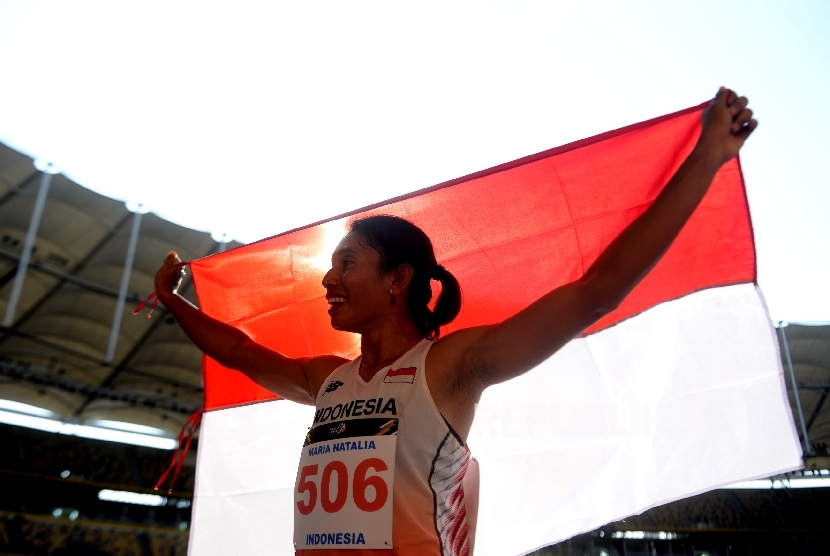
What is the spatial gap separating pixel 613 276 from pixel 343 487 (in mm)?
661

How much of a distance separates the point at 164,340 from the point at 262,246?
13866 millimetres

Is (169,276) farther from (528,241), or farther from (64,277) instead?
(64,277)

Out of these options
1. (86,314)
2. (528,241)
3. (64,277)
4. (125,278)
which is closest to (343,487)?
(528,241)

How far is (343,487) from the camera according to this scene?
1342mm

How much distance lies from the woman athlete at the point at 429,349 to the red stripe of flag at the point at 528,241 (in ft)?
1.74

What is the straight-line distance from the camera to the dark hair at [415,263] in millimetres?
1666

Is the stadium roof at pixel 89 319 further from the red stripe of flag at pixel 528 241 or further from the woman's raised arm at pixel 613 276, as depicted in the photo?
the woman's raised arm at pixel 613 276

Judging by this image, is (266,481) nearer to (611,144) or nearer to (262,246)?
(262,246)

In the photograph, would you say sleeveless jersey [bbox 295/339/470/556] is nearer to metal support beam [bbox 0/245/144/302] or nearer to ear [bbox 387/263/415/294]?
ear [bbox 387/263/415/294]

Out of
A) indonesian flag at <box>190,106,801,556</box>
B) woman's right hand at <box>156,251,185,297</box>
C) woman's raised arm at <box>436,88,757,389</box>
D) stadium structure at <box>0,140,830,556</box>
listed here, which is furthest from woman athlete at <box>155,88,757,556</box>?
stadium structure at <box>0,140,830,556</box>

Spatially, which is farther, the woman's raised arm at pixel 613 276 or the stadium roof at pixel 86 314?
the stadium roof at pixel 86 314

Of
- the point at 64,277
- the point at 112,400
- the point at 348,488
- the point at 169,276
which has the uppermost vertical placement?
the point at 64,277

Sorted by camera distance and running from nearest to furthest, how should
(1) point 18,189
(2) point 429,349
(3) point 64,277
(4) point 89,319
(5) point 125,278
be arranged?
(2) point 429,349 → (1) point 18,189 → (5) point 125,278 → (3) point 64,277 → (4) point 89,319

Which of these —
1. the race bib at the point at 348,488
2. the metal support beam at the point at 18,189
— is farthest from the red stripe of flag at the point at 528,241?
the metal support beam at the point at 18,189
